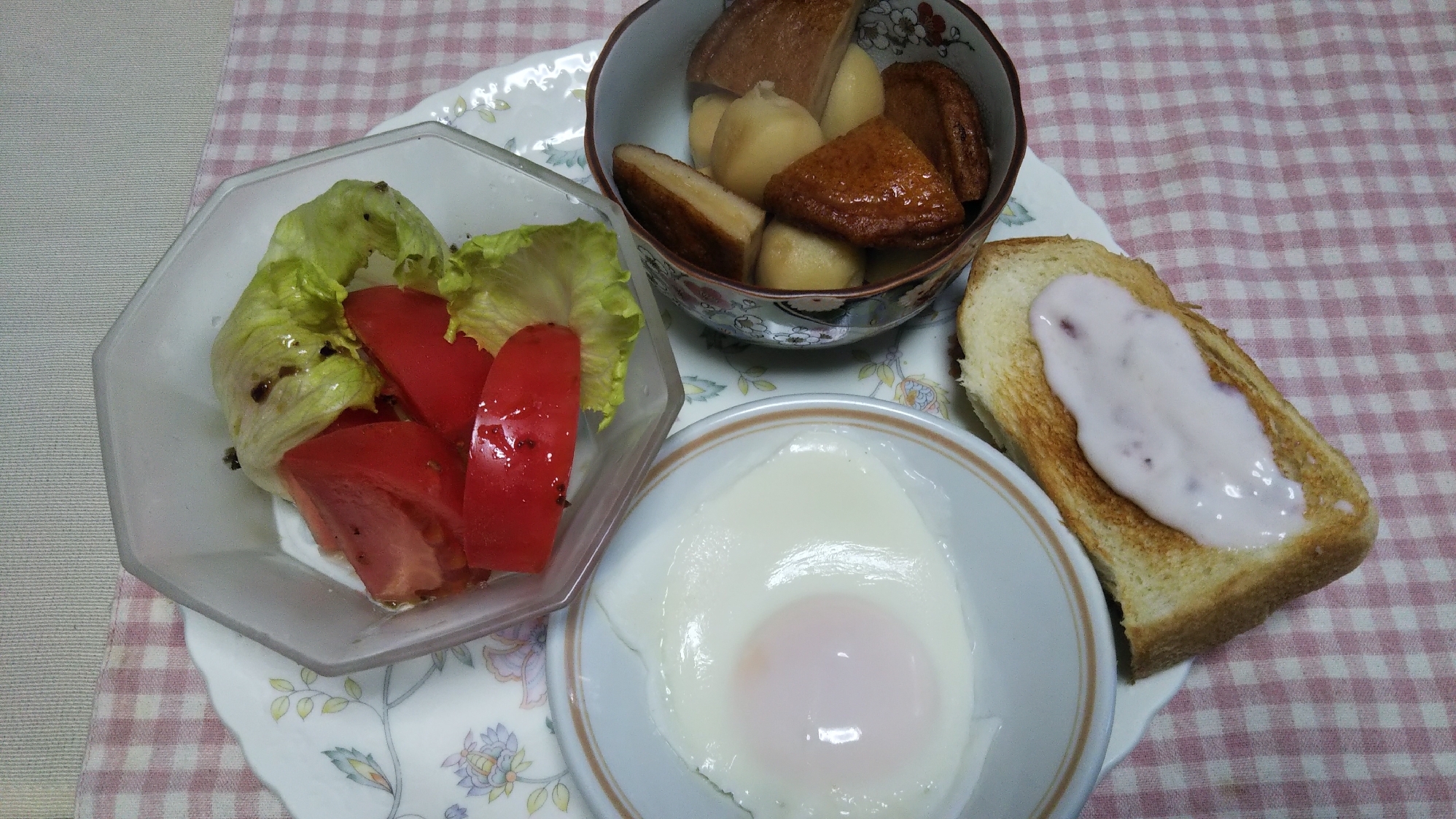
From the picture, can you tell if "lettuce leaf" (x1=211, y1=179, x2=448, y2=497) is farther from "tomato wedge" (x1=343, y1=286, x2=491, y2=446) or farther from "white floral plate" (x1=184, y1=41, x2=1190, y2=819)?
"white floral plate" (x1=184, y1=41, x2=1190, y2=819)

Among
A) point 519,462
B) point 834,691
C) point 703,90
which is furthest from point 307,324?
point 834,691

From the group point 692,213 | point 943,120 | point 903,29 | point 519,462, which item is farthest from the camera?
point 903,29

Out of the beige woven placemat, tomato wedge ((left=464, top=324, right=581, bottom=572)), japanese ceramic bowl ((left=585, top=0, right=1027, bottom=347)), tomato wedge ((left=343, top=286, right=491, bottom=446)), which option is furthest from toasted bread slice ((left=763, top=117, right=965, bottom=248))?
the beige woven placemat

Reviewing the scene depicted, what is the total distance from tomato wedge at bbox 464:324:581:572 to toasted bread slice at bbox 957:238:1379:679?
82 cm

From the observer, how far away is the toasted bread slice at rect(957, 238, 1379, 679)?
1651 millimetres

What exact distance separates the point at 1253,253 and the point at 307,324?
208 cm

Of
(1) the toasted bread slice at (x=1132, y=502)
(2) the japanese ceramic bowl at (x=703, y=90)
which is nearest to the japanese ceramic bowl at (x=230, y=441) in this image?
(2) the japanese ceramic bowl at (x=703, y=90)

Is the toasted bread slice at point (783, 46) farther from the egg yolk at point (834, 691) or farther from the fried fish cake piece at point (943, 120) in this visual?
the egg yolk at point (834, 691)

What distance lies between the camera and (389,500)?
1.44m

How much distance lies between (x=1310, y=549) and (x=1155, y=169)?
103 cm

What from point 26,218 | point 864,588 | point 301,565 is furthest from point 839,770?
point 26,218

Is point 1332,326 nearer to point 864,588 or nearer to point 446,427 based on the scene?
point 864,588

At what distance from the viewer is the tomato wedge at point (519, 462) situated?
141 centimetres

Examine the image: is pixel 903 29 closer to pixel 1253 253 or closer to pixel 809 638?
pixel 1253 253
